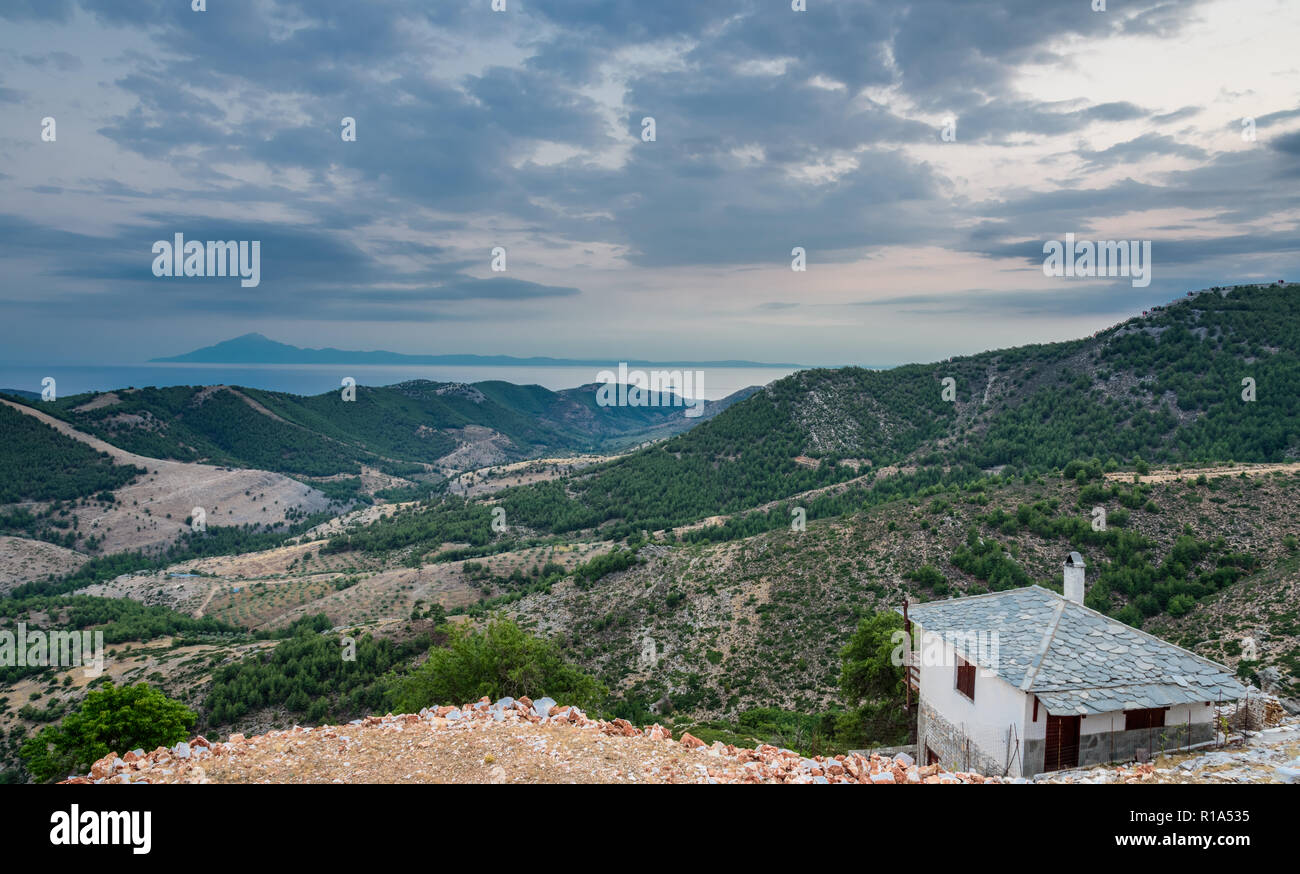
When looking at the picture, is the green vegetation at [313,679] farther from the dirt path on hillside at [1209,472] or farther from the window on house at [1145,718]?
the dirt path on hillside at [1209,472]

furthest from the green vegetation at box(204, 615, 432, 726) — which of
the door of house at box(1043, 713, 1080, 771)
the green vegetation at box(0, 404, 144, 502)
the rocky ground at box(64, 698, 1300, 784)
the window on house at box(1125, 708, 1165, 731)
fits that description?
the green vegetation at box(0, 404, 144, 502)

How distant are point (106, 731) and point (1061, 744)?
80.4ft

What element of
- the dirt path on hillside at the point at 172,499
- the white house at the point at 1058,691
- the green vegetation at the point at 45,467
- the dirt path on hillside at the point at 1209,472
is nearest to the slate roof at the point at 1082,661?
the white house at the point at 1058,691

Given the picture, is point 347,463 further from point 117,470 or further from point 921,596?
point 921,596

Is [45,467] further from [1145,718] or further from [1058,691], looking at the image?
[1145,718]

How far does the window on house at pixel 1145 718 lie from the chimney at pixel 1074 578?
481 centimetres

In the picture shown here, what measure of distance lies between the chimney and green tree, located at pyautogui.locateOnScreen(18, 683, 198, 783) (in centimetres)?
2609

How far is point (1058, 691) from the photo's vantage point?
41.8ft

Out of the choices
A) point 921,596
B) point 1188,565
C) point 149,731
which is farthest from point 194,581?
point 1188,565

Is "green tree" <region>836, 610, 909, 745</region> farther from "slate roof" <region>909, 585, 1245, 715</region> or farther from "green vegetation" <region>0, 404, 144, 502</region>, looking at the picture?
"green vegetation" <region>0, 404, 144, 502</region>

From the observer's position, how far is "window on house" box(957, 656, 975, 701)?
1497 centimetres

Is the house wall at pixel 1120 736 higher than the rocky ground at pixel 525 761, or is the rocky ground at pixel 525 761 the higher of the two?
the rocky ground at pixel 525 761

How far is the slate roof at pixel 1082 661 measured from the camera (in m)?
12.7

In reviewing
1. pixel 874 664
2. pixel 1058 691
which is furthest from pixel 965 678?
pixel 874 664
